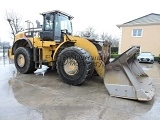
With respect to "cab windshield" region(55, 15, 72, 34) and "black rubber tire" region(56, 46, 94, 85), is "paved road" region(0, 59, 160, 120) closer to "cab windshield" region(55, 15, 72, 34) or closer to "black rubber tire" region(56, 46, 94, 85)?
"black rubber tire" region(56, 46, 94, 85)

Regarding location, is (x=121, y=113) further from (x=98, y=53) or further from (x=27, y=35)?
(x=27, y=35)

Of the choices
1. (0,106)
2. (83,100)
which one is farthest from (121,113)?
(0,106)

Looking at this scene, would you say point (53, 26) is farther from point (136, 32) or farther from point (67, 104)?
point (136, 32)

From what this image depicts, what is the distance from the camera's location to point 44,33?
668cm

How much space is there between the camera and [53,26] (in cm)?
652

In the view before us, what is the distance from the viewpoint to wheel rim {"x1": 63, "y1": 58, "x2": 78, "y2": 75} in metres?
A: 5.34

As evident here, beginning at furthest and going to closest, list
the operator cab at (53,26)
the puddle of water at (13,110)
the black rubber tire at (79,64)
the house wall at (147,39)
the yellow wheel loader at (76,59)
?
the house wall at (147,39)
the operator cab at (53,26)
the black rubber tire at (79,64)
the yellow wheel loader at (76,59)
the puddle of water at (13,110)

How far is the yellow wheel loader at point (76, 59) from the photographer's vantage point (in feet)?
14.3

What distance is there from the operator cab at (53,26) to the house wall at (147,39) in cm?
1622

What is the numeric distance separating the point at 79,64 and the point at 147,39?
57.5 ft

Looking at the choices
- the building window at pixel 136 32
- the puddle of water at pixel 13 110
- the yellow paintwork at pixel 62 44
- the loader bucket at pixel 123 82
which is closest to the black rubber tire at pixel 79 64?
the yellow paintwork at pixel 62 44

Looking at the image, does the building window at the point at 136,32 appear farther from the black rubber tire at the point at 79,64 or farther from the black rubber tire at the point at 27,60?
the black rubber tire at the point at 79,64

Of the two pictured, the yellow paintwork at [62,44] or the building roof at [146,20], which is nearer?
the yellow paintwork at [62,44]

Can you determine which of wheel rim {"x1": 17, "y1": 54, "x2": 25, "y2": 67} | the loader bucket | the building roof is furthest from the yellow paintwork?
the building roof
